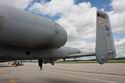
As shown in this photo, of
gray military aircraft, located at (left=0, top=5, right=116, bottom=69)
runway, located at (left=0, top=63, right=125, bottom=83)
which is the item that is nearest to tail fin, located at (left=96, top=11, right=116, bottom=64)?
gray military aircraft, located at (left=0, top=5, right=116, bottom=69)

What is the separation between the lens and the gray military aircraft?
19.7 ft

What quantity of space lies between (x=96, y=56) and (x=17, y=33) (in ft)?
10.9

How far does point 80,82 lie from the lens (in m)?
11.6

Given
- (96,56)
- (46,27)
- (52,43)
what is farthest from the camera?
(96,56)

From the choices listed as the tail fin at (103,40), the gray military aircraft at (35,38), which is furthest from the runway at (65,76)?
the gray military aircraft at (35,38)

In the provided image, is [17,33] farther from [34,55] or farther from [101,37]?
[101,37]

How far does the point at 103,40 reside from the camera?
28.2 feet

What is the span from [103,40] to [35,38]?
315cm

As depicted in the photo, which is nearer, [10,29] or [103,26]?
[10,29]

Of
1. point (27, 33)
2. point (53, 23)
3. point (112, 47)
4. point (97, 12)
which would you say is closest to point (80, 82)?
point (112, 47)

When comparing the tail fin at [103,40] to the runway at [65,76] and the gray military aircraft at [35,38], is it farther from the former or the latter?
the runway at [65,76]

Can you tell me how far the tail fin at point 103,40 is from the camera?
823cm

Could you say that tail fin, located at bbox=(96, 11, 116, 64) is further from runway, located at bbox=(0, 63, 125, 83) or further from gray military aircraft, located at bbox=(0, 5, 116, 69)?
runway, located at bbox=(0, 63, 125, 83)

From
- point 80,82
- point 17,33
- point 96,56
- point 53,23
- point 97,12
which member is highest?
point 97,12
